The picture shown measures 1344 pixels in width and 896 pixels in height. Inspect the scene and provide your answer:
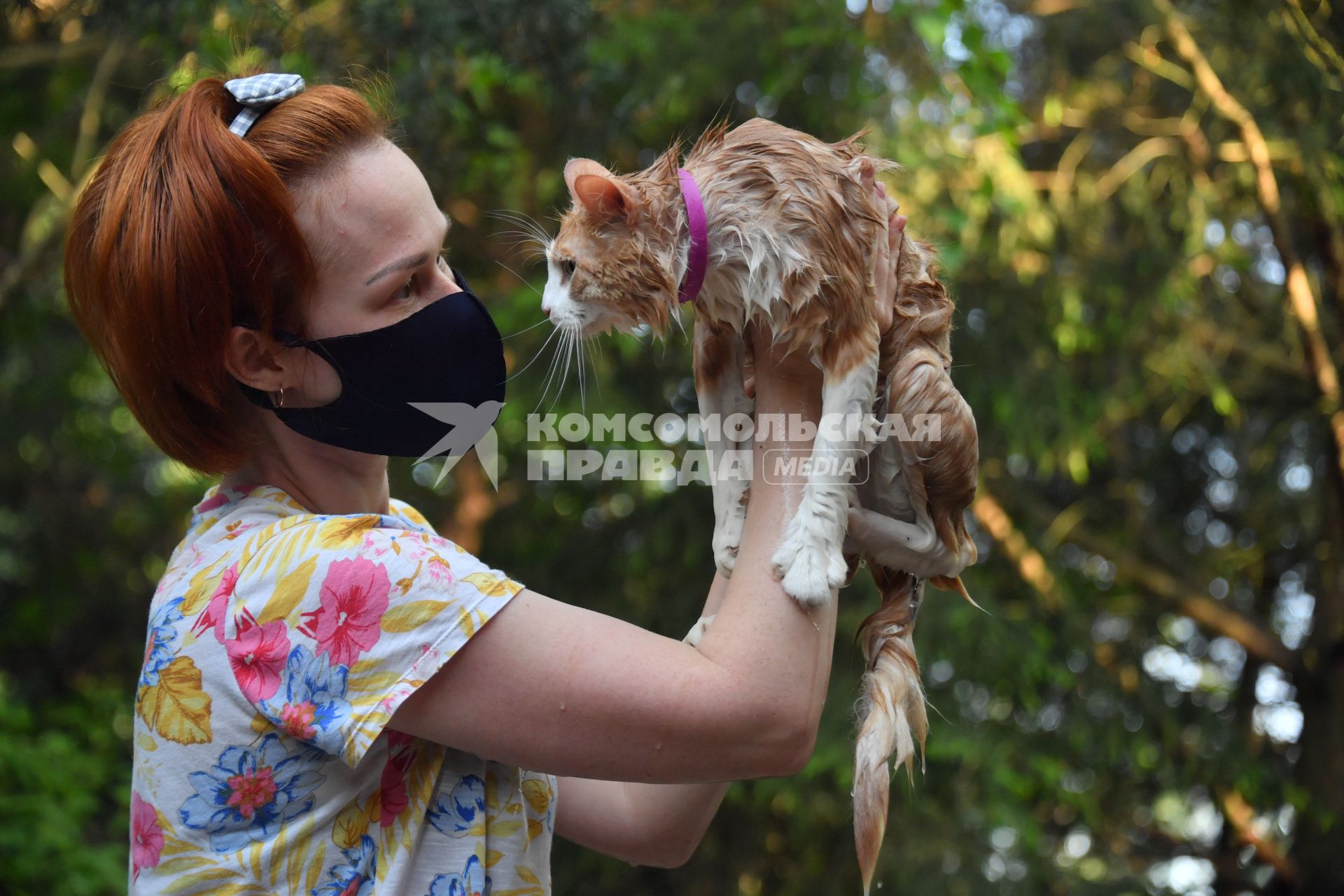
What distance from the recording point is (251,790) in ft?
4.40

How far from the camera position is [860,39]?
451 centimetres

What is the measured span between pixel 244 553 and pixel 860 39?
3.86m

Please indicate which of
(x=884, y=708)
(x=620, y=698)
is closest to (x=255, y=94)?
(x=620, y=698)

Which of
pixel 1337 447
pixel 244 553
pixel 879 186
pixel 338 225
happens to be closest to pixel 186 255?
pixel 338 225

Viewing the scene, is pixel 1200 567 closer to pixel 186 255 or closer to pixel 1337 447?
pixel 1337 447

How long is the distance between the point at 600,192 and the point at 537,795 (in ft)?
3.13

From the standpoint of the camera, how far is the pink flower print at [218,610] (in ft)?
4.41

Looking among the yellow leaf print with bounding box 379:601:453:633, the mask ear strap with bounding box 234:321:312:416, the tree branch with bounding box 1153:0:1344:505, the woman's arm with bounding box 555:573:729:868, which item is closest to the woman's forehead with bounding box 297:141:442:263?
the mask ear strap with bounding box 234:321:312:416

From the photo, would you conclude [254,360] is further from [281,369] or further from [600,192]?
[600,192]

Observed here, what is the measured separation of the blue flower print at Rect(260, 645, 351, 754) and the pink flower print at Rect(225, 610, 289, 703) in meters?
0.01

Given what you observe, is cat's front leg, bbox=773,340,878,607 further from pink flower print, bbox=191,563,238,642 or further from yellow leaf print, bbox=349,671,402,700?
pink flower print, bbox=191,563,238,642

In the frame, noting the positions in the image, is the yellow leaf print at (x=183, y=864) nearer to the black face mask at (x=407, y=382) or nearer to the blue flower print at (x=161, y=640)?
the blue flower print at (x=161, y=640)

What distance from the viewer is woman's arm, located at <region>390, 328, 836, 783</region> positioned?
4.33 feet

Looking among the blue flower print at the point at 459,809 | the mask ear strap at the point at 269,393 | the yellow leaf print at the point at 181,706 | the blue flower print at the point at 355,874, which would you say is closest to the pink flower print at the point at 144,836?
the yellow leaf print at the point at 181,706
